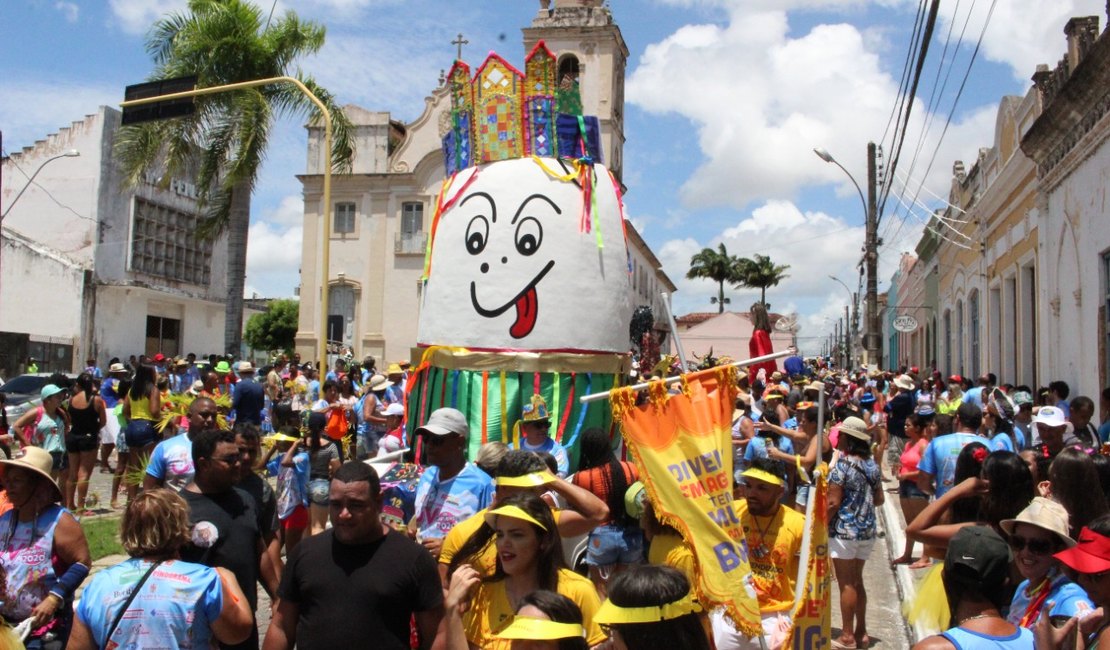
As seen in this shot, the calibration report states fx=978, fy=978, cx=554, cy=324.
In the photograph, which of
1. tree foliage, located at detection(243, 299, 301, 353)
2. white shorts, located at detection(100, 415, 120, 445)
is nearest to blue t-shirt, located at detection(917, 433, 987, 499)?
white shorts, located at detection(100, 415, 120, 445)

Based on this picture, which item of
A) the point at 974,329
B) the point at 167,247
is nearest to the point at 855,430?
the point at 974,329

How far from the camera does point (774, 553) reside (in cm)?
435

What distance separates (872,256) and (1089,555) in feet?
56.5

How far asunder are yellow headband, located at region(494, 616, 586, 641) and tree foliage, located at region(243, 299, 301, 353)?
155 ft

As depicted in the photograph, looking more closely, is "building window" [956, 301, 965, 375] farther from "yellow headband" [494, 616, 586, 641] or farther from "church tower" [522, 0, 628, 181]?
"yellow headband" [494, 616, 586, 641]

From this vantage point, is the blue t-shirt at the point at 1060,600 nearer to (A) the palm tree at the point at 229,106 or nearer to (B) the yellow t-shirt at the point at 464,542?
(B) the yellow t-shirt at the point at 464,542

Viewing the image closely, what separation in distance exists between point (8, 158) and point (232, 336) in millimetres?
19221

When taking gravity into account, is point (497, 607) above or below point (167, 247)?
below

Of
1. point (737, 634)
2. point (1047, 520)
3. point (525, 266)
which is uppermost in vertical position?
point (525, 266)

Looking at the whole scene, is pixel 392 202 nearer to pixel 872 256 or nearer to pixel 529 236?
pixel 872 256

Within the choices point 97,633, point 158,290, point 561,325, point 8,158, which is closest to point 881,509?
point 561,325

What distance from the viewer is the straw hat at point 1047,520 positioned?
3150 mm

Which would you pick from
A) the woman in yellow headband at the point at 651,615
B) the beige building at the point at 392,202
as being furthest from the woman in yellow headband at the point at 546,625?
the beige building at the point at 392,202

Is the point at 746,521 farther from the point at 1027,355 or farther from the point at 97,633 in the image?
the point at 1027,355
